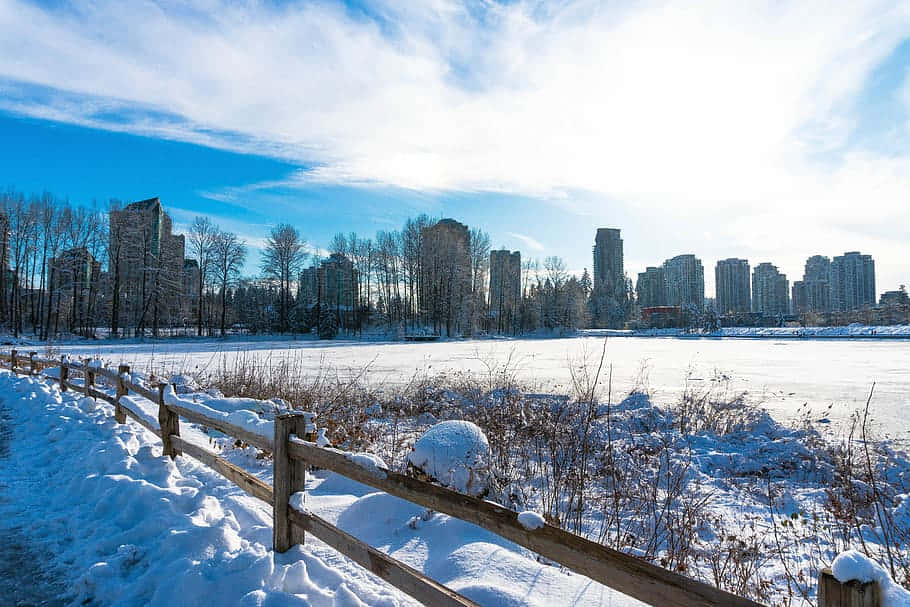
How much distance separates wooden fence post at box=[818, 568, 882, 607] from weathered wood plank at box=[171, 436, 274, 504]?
3.51 m

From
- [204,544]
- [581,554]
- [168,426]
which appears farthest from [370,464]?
[168,426]

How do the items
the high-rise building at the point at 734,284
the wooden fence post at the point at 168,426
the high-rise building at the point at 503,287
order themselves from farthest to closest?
the high-rise building at the point at 734,284, the high-rise building at the point at 503,287, the wooden fence post at the point at 168,426

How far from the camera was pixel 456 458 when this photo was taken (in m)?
5.05

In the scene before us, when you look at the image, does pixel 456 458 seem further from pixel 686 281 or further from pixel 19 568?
pixel 686 281

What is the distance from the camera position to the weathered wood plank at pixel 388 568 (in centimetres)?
243

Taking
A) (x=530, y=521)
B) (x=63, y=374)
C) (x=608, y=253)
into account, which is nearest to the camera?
(x=530, y=521)

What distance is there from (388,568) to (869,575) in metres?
2.16

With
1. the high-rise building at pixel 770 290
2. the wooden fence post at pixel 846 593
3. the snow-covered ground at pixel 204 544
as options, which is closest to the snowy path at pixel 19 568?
the snow-covered ground at pixel 204 544

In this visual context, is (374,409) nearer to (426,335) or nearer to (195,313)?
(426,335)

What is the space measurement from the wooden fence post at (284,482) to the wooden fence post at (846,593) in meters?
3.10

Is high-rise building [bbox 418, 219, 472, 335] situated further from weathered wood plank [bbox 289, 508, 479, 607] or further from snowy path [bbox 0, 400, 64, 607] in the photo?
weathered wood plank [bbox 289, 508, 479, 607]

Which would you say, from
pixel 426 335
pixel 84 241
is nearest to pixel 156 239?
pixel 84 241

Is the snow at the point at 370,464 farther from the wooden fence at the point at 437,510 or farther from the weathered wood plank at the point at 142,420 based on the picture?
the weathered wood plank at the point at 142,420

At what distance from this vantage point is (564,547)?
206 cm
